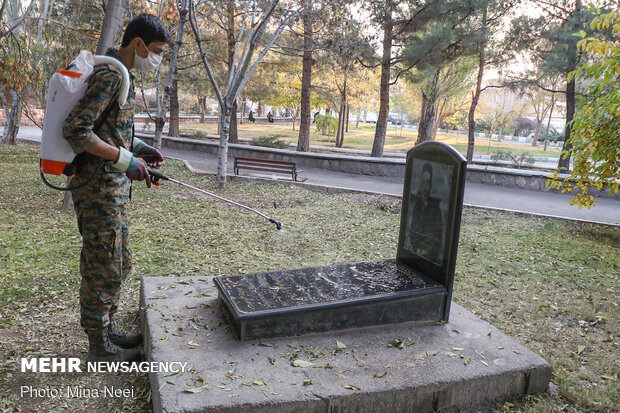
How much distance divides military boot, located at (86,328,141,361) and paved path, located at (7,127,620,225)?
8.97m

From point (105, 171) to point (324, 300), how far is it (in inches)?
63.9

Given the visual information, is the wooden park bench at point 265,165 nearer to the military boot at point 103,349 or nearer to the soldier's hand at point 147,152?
the soldier's hand at point 147,152

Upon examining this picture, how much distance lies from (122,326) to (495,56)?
17.7 meters

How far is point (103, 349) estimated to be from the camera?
317 cm

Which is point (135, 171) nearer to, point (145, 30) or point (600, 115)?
point (145, 30)

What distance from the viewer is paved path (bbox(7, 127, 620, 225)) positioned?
10.5 m

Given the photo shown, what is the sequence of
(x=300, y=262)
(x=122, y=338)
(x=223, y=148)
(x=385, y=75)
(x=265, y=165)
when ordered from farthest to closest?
(x=385, y=75)
(x=265, y=165)
(x=223, y=148)
(x=300, y=262)
(x=122, y=338)

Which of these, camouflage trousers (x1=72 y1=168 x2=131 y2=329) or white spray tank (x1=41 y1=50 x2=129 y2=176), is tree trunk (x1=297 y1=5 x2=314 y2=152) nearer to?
white spray tank (x1=41 y1=50 x2=129 y2=176)

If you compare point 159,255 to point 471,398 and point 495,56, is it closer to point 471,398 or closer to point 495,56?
point 471,398

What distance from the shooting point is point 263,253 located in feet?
20.4

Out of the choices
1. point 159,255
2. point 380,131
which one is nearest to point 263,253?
point 159,255

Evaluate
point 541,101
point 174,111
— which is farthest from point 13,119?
point 541,101

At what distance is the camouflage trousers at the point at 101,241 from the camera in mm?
2920

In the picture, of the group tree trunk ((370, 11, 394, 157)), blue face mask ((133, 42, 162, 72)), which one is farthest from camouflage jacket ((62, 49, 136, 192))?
tree trunk ((370, 11, 394, 157))
